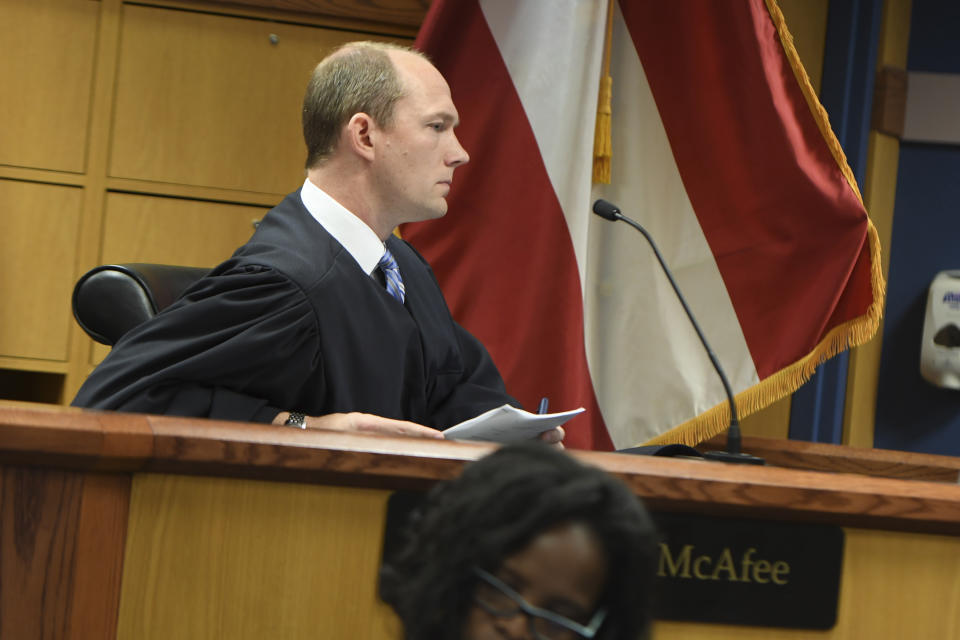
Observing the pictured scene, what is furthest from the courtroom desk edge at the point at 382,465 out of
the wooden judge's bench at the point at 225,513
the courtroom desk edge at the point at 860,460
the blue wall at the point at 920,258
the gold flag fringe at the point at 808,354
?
the blue wall at the point at 920,258

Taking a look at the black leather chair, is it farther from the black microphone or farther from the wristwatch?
the black microphone

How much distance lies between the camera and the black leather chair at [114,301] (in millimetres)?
1860

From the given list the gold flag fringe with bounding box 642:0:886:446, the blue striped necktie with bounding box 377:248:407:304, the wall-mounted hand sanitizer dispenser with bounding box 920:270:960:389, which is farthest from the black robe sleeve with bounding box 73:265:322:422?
the wall-mounted hand sanitizer dispenser with bounding box 920:270:960:389

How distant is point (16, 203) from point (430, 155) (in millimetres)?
1473

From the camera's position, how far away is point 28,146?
117 inches

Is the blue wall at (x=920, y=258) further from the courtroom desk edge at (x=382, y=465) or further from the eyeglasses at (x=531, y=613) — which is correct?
the eyeglasses at (x=531, y=613)

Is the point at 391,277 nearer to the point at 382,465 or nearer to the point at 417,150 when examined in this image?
the point at 417,150

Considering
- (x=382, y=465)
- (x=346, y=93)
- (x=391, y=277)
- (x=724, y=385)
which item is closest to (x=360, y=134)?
(x=346, y=93)

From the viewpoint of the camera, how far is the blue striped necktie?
6.66 ft

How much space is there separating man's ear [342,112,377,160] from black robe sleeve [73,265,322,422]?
0.36 meters

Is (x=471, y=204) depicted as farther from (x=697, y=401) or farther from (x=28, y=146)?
(x=28, y=146)

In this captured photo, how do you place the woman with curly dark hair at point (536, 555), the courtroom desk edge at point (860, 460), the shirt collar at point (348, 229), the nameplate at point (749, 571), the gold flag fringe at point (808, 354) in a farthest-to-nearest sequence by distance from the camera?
the gold flag fringe at point (808, 354)
the courtroom desk edge at point (860, 460)
the shirt collar at point (348, 229)
the nameplate at point (749, 571)
the woman with curly dark hair at point (536, 555)

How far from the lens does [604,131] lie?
2.86m

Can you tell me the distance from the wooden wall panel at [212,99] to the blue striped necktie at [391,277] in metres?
1.12
